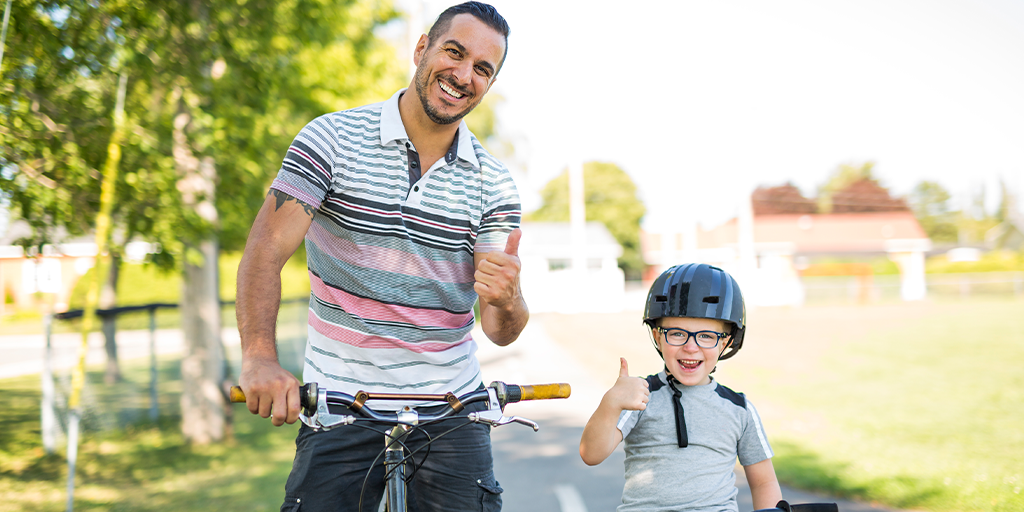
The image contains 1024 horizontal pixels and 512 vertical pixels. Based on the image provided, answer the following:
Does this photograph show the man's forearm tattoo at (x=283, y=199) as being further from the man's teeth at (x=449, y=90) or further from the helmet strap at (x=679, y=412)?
the helmet strap at (x=679, y=412)

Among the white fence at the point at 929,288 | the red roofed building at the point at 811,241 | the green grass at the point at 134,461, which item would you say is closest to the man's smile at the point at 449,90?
the green grass at the point at 134,461

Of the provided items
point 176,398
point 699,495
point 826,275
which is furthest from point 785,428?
point 826,275

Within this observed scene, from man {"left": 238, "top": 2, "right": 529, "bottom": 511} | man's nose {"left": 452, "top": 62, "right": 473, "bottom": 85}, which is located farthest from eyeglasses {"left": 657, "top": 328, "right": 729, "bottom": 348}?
man's nose {"left": 452, "top": 62, "right": 473, "bottom": 85}

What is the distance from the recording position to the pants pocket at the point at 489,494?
2.63 metres

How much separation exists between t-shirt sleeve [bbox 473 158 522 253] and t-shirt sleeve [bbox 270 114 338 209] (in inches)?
22.1

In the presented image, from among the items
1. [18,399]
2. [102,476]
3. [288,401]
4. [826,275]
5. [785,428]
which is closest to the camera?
[288,401]

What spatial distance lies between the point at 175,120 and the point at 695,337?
7024 millimetres

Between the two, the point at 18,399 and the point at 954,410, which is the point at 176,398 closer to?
the point at 18,399

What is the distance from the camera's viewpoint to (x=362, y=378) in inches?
101

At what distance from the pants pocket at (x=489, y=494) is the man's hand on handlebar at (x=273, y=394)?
2.73ft

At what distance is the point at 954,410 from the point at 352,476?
38.8 feet

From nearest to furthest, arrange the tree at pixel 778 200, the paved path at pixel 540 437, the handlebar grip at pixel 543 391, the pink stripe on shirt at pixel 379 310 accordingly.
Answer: the handlebar grip at pixel 543 391
the pink stripe on shirt at pixel 379 310
the paved path at pixel 540 437
the tree at pixel 778 200

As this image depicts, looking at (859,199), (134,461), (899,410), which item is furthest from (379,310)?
(859,199)

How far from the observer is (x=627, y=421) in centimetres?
282
